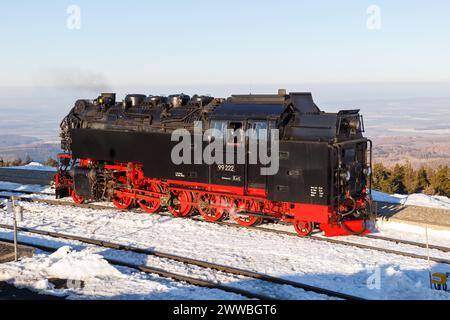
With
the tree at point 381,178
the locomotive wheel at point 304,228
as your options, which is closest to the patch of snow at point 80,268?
the locomotive wheel at point 304,228

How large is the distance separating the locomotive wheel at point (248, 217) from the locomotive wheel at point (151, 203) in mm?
2717

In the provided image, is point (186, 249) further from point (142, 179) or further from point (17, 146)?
point (17, 146)

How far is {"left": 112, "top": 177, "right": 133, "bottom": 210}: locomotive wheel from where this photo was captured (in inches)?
656

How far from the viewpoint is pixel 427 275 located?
10.4m

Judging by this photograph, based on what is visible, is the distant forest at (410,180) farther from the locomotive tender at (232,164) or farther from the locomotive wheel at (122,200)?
the locomotive wheel at (122,200)

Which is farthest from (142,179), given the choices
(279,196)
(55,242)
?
(279,196)

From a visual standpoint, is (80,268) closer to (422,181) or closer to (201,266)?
Answer: (201,266)

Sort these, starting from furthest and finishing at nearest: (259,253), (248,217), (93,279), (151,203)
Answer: (151,203) < (248,217) < (259,253) < (93,279)

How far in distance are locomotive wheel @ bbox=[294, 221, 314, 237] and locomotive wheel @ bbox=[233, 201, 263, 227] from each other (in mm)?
1179

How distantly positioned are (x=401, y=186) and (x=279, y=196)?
12.8m

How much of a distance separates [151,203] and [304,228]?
539 centimetres

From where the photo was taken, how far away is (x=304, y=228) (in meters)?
13.4

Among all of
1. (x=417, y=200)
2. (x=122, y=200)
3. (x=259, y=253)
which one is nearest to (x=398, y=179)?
(x=417, y=200)

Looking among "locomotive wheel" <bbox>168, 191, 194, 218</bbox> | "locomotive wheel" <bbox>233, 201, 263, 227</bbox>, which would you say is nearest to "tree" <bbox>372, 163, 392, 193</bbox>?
"locomotive wheel" <bbox>233, 201, 263, 227</bbox>
